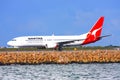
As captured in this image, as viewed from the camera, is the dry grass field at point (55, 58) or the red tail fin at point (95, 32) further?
the red tail fin at point (95, 32)

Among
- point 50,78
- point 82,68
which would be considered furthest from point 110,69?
point 50,78

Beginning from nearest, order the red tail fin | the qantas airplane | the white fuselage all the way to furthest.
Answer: the qantas airplane
the white fuselage
the red tail fin

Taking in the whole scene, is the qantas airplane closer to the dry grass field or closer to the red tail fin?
the red tail fin

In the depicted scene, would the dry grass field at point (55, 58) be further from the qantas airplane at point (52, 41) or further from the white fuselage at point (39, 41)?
the white fuselage at point (39, 41)

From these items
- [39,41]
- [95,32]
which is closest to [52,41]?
[39,41]

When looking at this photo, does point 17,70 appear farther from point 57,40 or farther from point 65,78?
point 57,40

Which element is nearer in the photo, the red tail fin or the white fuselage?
the white fuselage

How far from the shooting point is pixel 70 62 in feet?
253

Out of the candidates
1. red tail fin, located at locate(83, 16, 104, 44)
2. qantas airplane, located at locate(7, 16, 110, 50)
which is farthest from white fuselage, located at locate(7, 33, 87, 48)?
red tail fin, located at locate(83, 16, 104, 44)

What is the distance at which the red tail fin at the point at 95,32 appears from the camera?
117 metres

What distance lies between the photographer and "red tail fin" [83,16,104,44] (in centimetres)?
11679

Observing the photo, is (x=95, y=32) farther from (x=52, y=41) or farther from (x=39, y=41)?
(x=39, y=41)

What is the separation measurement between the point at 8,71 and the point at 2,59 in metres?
13.3

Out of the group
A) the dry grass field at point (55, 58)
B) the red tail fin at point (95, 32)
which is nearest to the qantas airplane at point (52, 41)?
the red tail fin at point (95, 32)
